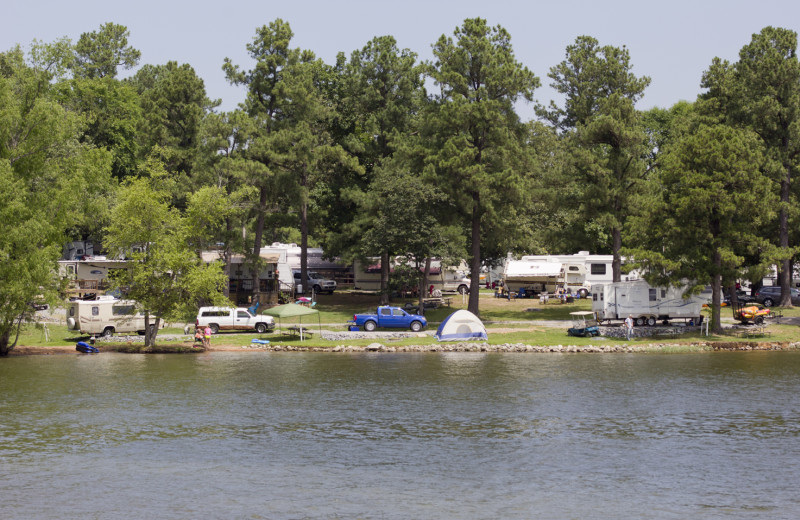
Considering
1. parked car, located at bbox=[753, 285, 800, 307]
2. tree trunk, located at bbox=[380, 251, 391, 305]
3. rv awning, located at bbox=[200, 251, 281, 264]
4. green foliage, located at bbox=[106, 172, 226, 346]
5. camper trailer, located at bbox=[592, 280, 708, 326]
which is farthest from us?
tree trunk, located at bbox=[380, 251, 391, 305]

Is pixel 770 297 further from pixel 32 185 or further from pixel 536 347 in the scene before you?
pixel 32 185

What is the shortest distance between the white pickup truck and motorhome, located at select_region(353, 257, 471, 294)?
18.8 metres

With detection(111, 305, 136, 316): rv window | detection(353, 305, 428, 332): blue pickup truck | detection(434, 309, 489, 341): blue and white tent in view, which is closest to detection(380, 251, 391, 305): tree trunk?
detection(353, 305, 428, 332): blue pickup truck

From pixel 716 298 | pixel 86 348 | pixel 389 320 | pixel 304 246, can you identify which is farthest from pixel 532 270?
pixel 86 348

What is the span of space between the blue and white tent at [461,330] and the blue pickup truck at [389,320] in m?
4.14

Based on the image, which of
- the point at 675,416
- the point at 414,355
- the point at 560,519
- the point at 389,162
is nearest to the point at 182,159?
the point at 389,162

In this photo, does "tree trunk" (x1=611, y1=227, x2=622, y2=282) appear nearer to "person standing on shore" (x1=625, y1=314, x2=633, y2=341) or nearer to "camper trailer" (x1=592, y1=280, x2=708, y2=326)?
"camper trailer" (x1=592, y1=280, x2=708, y2=326)

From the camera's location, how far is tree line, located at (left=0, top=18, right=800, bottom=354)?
143ft

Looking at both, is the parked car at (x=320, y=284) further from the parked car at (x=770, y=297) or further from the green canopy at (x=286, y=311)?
the parked car at (x=770, y=297)

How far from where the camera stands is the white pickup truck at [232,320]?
52812mm

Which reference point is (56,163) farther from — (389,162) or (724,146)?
(724,146)

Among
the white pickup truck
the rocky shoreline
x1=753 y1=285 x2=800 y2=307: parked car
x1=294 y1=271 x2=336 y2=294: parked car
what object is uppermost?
x1=294 y1=271 x2=336 y2=294: parked car

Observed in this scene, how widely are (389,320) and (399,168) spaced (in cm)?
1556

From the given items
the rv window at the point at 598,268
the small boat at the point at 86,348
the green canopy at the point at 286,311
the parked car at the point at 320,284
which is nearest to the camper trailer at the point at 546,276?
the rv window at the point at 598,268
